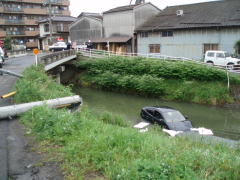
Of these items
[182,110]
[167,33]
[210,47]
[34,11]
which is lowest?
[182,110]

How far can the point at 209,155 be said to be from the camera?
17.3 ft

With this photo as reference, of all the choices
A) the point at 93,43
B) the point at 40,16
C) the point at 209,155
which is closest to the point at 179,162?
the point at 209,155

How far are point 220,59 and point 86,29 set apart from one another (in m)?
25.9

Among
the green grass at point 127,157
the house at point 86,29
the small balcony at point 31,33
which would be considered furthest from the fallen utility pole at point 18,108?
the small balcony at point 31,33

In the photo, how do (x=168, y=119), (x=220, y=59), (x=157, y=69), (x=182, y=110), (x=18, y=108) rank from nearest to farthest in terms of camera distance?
(x=18, y=108)
(x=168, y=119)
(x=182, y=110)
(x=220, y=59)
(x=157, y=69)

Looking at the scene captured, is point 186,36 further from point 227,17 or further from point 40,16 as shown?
point 40,16

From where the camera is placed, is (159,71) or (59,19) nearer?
(159,71)

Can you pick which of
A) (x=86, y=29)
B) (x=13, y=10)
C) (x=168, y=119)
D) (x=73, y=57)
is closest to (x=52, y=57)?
(x=73, y=57)

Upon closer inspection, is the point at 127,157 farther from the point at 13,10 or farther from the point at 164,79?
the point at 13,10

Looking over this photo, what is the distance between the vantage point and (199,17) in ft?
98.2

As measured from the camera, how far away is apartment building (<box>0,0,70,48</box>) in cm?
5284

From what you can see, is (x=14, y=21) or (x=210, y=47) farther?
(x=14, y=21)

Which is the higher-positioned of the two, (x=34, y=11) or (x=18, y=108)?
(x=34, y=11)

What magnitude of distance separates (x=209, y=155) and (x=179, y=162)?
92 cm
